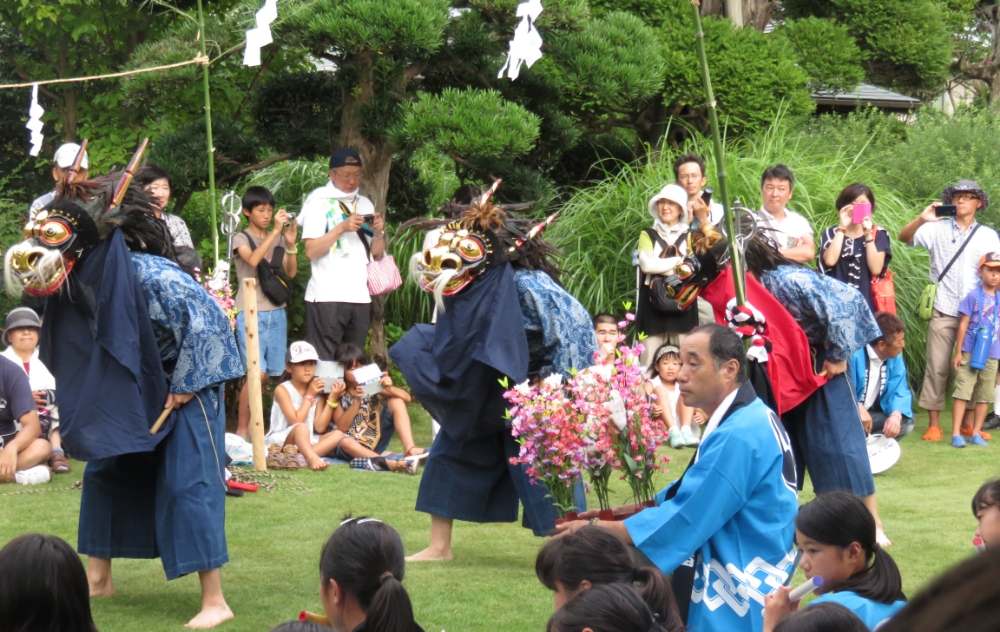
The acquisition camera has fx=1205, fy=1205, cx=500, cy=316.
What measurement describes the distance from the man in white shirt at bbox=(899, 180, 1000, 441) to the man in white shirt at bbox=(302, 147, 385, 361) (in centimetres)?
395

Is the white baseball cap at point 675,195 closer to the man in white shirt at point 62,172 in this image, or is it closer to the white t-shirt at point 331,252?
the white t-shirt at point 331,252

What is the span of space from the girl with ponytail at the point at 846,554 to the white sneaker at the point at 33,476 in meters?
5.30

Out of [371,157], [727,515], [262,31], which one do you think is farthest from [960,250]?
[727,515]

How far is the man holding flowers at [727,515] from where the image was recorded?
3.55m

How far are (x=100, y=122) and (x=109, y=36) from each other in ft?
2.84

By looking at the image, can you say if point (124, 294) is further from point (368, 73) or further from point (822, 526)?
point (368, 73)

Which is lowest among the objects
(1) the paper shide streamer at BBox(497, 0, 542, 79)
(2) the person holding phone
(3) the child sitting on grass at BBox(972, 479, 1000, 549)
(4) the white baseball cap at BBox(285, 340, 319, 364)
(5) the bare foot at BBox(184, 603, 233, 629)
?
(5) the bare foot at BBox(184, 603, 233, 629)

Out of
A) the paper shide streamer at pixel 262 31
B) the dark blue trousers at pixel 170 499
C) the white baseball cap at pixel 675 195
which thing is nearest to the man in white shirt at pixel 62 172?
the dark blue trousers at pixel 170 499

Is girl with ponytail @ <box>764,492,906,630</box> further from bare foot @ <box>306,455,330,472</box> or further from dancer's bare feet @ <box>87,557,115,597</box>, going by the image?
bare foot @ <box>306,455,330,472</box>

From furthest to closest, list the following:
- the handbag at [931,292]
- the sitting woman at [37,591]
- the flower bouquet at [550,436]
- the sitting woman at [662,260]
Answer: the handbag at [931,292] → the sitting woman at [662,260] → the flower bouquet at [550,436] → the sitting woman at [37,591]

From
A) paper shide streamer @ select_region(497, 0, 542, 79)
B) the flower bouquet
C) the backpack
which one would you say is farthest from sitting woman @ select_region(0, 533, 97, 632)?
the backpack

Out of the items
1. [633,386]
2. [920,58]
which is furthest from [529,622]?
[920,58]

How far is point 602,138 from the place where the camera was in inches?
460

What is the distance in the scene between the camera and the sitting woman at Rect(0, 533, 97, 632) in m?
2.68
